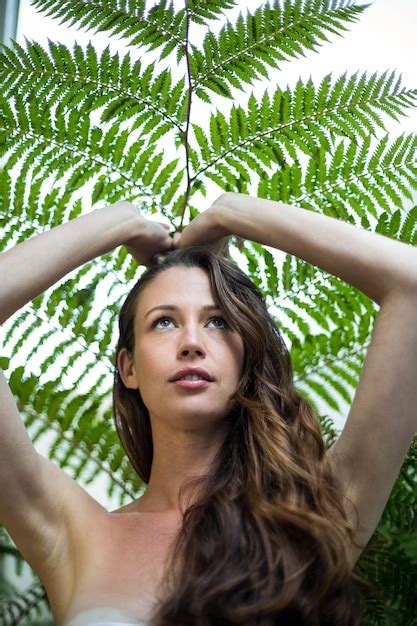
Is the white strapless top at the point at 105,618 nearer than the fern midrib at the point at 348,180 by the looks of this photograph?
Yes

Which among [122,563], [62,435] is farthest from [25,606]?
[122,563]

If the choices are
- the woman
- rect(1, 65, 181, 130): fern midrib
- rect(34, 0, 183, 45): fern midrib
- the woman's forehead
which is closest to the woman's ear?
the woman

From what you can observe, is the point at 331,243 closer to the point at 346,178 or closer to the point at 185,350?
the point at 185,350

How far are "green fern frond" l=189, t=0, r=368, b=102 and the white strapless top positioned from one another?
3.44 feet

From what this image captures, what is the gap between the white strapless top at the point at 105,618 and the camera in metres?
1.22

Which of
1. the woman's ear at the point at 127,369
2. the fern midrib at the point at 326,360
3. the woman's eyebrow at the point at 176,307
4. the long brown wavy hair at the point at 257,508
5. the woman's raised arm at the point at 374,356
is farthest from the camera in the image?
the fern midrib at the point at 326,360

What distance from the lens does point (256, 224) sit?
154 cm

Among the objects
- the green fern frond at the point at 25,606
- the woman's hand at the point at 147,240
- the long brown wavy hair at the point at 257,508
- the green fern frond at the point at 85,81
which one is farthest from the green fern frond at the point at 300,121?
the green fern frond at the point at 25,606

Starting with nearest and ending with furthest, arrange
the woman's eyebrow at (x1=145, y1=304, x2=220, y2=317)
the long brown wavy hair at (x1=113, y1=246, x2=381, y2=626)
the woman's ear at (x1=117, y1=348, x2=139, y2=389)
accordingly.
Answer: the long brown wavy hair at (x1=113, y1=246, x2=381, y2=626), the woman's eyebrow at (x1=145, y1=304, x2=220, y2=317), the woman's ear at (x1=117, y1=348, x2=139, y2=389)

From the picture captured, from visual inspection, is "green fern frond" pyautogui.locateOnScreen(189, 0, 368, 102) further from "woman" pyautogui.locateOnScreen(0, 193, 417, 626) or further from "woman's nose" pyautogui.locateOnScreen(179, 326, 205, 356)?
"woman's nose" pyautogui.locateOnScreen(179, 326, 205, 356)

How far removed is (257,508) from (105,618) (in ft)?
0.87

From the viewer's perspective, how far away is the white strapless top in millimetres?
1220

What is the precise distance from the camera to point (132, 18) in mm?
1827

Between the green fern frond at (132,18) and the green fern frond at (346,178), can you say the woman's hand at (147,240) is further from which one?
the green fern frond at (132,18)
